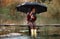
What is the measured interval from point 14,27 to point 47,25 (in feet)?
5.79

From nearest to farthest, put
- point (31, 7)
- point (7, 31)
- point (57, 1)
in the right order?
1. point (31, 7)
2. point (7, 31)
3. point (57, 1)

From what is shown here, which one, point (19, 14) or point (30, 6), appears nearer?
point (30, 6)

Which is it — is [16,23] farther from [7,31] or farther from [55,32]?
[55,32]

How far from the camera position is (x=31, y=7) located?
9.70m

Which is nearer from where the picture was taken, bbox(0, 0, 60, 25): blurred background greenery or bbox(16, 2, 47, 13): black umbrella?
bbox(16, 2, 47, 13): black umbrella

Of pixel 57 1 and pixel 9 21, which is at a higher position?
pixel 57 1

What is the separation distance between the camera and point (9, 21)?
13336mm

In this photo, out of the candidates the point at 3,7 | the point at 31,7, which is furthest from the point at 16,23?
the point at 31,7

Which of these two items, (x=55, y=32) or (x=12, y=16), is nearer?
(x=55, y=32)

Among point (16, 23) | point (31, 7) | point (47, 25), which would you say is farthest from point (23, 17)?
point (31, 7)

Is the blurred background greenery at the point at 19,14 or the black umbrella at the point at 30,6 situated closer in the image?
the black umbrella at the point at 30,6

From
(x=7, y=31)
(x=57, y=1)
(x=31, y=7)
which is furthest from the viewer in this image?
(x=57, y=1)

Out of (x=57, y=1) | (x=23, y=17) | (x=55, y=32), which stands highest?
(x=57, y=1)

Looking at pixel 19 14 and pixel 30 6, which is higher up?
pixel 30 6
